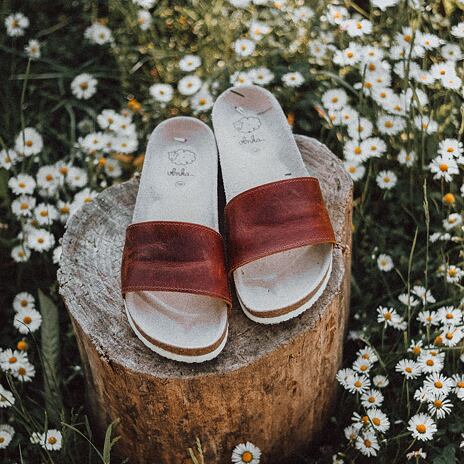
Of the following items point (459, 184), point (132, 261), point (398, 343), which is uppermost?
point (132, 261)

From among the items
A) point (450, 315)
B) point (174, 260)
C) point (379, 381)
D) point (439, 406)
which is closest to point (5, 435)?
point (174, 260)

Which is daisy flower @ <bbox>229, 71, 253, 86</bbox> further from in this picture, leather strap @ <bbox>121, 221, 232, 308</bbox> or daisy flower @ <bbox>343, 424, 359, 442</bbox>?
daisy flower @ <bbox>343, 424, 359, 442</bbox>

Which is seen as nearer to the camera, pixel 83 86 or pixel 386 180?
pixel 386 180

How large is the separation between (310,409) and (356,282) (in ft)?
1.63

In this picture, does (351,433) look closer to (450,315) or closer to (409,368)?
(409,368)

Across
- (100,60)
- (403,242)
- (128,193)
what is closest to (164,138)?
(128,193)

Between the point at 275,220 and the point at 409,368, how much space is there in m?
0.51

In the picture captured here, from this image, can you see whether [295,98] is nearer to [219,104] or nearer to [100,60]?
[219,104]

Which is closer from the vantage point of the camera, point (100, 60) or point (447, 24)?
point (447, 24)

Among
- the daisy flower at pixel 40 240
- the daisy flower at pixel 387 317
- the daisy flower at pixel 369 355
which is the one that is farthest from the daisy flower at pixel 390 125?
the daisy flower at pixel 40 240

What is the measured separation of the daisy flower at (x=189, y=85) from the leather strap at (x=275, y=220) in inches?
37.5

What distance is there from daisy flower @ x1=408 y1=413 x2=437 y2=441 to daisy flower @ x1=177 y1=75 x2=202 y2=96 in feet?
4.38

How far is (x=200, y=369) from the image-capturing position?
1368mm

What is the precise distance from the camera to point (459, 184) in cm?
208
